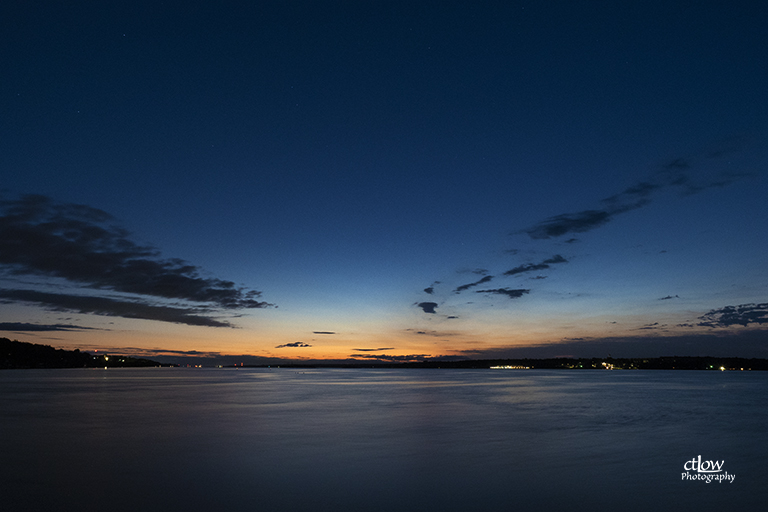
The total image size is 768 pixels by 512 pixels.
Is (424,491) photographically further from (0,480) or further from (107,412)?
(107,412)

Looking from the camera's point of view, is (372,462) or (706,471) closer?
(706,471)

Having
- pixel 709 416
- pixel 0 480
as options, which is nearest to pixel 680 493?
pixel 0 480

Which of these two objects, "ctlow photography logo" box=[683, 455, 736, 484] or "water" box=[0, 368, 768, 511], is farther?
"ctlow photography logo" box=[683, 455, 736, 484]

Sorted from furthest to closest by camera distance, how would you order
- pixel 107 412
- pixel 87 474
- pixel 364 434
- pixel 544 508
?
1. pixel 107 412
2. pixel 364 434
3. pixel 87 474
4. pixel 544 508

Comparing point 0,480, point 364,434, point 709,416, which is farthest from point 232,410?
point 709,416

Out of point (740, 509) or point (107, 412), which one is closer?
point (740, 509)

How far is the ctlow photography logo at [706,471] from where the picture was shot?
13.0 meters

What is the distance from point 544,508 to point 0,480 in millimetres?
12778

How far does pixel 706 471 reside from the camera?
1422cm

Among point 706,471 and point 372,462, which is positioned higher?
point 372,462

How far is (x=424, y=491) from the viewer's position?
11461 millimetres

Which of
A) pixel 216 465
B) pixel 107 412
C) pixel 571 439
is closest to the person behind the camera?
pixel 216 465

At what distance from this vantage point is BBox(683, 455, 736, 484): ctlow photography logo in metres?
13.0

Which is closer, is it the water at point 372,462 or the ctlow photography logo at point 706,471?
the water at point 372,462
